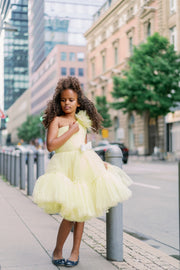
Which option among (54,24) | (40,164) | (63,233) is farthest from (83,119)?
(40,164)

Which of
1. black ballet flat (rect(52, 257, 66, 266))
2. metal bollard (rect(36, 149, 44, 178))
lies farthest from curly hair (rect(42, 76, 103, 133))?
metal bollard (rect(36, 149, 44, 178))

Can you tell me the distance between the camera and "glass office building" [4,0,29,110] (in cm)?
315

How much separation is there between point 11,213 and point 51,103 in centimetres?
325

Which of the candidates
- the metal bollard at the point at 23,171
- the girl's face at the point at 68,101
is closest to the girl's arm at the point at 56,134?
the girl's face at the point at 68,101

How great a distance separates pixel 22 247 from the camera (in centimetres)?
407

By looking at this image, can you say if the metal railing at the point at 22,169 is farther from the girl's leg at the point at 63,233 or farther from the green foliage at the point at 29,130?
the green foliage at the point at 29,130

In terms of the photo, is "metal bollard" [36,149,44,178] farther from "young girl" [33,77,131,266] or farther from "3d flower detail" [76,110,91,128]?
"3d flower detail" [76,110,91,128]

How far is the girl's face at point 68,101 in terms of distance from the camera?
335 centimetres

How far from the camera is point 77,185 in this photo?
3182 mm

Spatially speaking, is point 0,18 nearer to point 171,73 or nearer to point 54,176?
point 54,176

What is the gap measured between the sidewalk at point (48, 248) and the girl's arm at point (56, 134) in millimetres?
1003

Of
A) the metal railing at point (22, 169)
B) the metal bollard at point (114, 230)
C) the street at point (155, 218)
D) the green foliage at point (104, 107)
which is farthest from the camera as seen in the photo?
the green foliage at point (104, 107)

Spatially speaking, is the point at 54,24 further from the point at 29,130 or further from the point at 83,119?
the point at 29,130

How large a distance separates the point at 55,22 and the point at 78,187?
130 centimetres
